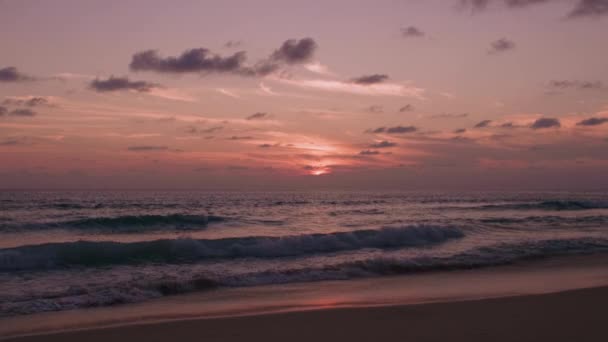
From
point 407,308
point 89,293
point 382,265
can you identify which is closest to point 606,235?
point 382,265

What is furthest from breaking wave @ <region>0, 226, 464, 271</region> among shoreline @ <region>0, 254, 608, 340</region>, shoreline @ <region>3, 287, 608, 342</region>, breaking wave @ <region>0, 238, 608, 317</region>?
shoreline @ <region>3, 287, 608, 342</region>

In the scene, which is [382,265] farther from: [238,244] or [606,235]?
[606,235]

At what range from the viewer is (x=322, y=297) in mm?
9273

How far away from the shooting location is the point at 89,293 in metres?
9.41

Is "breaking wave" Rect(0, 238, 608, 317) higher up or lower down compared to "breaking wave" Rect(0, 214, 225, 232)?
lower down

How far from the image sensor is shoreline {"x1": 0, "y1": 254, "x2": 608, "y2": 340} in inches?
287

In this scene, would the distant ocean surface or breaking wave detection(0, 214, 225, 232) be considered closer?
the distant ocean surface

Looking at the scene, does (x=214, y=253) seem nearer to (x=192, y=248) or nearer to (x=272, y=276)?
(x=192, y=248)

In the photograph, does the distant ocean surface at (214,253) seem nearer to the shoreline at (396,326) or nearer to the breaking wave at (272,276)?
the breaking wave at (272,276)

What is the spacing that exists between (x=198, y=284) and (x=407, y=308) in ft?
16.2

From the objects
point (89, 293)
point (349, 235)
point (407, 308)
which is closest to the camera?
point (407, 308)

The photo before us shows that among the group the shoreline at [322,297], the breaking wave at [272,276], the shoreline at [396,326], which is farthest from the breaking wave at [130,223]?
the shoreline at [396,326]

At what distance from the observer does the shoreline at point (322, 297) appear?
7.29 meters

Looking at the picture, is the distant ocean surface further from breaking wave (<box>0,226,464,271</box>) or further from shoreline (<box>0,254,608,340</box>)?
shoreline (<box>0,254,608,340</box>)
